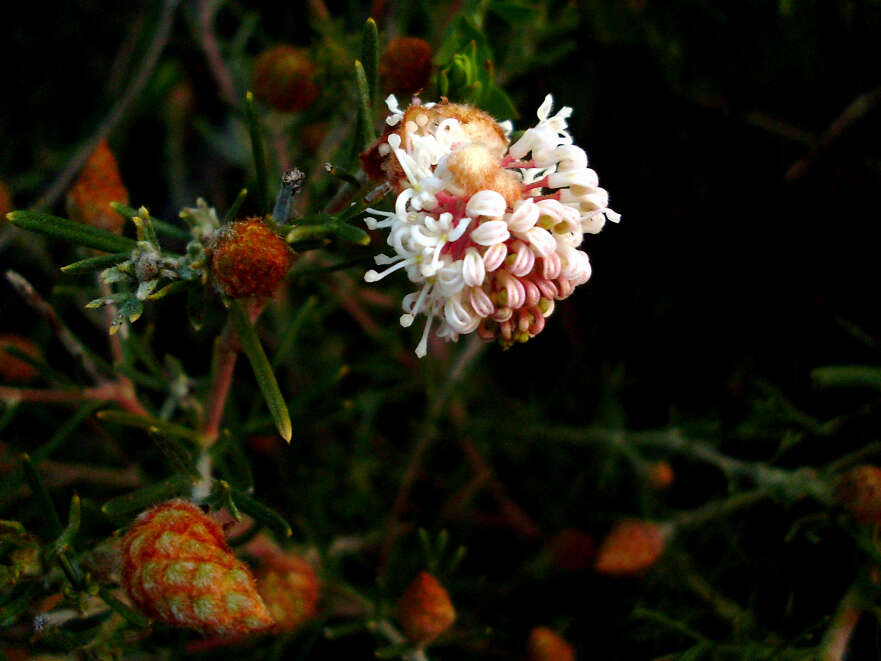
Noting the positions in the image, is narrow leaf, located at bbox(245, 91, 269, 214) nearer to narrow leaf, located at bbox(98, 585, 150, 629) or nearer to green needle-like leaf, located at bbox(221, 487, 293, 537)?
green needle-like leaf, located at bbox(221, 487, 293, 537)

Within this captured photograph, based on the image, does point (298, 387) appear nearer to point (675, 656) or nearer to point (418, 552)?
point (418, 552)

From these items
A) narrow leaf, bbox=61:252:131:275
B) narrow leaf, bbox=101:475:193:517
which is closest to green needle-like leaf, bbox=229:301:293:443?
narrow leaf, bbox=61:252:131:275

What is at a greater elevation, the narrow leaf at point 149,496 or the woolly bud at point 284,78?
the woolly bud at point 284,78

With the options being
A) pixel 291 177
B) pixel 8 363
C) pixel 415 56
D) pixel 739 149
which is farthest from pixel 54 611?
pixel 739 149

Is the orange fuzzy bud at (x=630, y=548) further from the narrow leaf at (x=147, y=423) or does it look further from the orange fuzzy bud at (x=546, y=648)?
the narrow leaf at (x=147, y=423)

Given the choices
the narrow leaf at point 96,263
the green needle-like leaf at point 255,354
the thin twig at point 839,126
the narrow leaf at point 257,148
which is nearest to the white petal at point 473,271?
the green needle-like leaf at point 255,354
